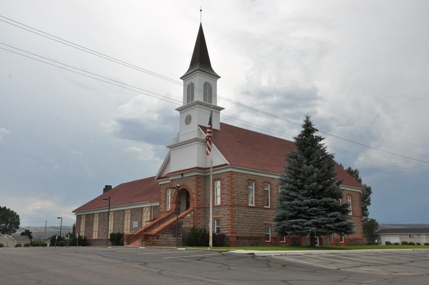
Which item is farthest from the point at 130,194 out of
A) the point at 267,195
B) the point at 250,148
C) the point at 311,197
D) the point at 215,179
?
the point at 311,197

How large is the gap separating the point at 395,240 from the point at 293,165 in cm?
6752

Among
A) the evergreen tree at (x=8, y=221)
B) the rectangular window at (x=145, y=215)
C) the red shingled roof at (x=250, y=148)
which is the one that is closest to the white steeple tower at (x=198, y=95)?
the red shingled roof at (x=250, y=148)

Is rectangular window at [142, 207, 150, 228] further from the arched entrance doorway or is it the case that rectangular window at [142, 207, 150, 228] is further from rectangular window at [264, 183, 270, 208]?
rectangular window at [264, 183, 270, 208]

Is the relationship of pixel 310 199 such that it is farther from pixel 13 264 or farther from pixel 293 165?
pixel 13 264

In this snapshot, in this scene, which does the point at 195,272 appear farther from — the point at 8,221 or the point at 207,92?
the point at 8,221

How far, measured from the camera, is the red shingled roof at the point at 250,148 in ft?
115

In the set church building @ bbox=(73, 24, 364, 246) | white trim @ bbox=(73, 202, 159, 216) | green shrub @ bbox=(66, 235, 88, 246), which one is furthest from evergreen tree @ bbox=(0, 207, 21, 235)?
church building @ bbox=(73, 24, 364, 246)

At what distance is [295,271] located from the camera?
15.9 m

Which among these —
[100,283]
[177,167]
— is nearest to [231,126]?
[177,167]

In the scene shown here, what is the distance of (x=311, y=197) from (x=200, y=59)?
17.3 metres

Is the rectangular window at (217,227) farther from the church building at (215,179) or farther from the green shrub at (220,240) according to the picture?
the green shrub at (220,240)

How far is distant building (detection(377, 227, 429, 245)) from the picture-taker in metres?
83.6

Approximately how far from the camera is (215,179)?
114ft

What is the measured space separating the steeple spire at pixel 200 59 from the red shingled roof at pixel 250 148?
5596mm
